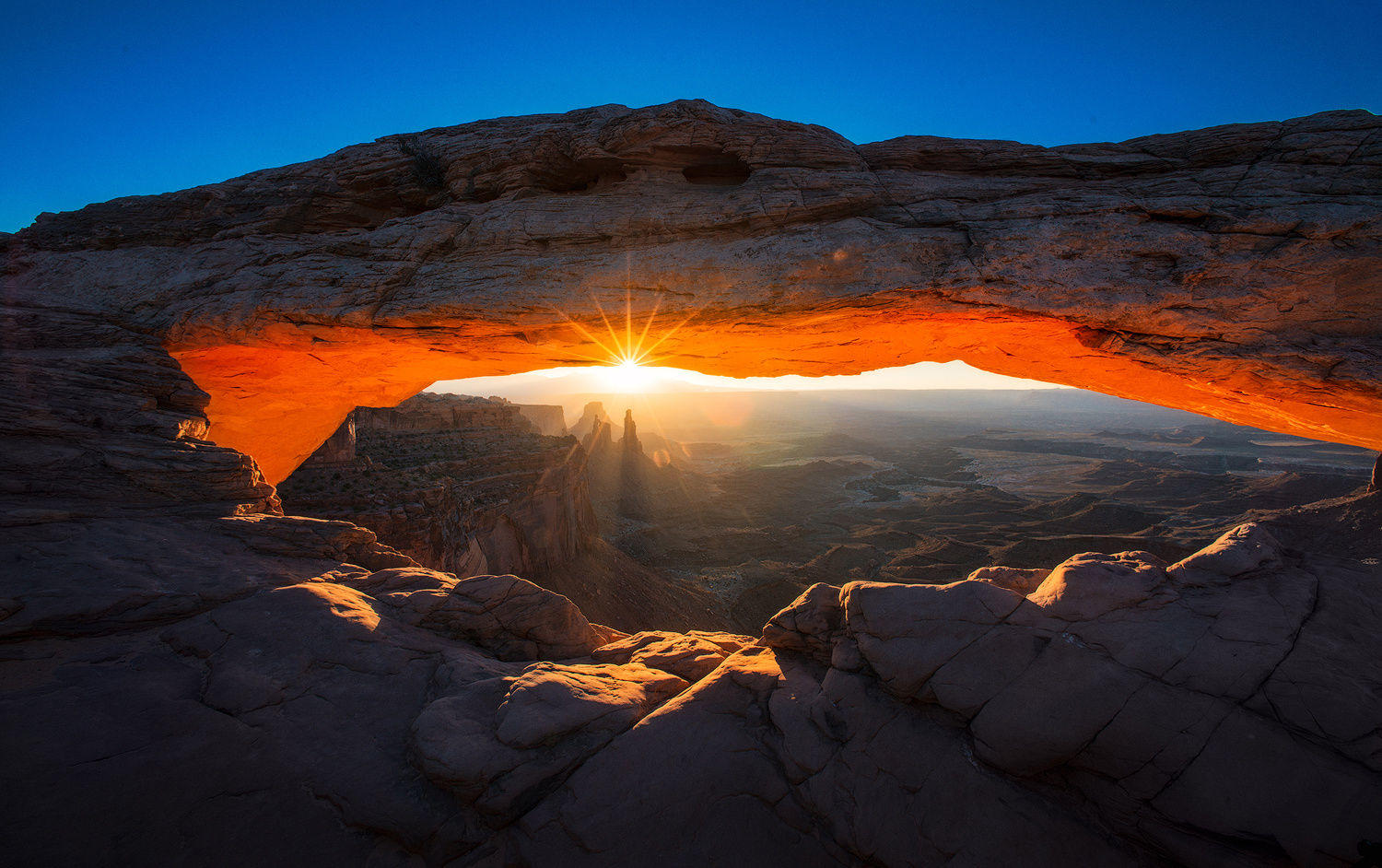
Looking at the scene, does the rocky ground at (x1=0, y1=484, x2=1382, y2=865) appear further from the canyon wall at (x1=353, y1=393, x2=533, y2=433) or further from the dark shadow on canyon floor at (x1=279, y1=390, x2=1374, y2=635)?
the canyon wall at (x1=353, y1=393, x2=533, y2=433)

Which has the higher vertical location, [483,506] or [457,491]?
[457,491]

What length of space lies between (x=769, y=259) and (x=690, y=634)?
23.2ft

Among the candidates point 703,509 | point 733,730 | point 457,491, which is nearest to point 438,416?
point 457,491

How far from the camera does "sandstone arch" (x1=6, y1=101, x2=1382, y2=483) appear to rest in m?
6.40

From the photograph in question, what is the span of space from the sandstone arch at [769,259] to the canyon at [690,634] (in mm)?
66

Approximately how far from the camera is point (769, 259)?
805cm

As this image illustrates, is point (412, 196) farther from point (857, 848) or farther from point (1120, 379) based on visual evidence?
point (1120, 379)

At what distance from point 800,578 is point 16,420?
27.8 metres

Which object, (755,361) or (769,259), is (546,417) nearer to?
(755,361)

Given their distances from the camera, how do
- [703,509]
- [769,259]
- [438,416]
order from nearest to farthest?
[769,259] → [438,416] → [703,509]

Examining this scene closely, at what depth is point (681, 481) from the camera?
53.2 m

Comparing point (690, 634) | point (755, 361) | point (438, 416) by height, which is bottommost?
point (690, 634)

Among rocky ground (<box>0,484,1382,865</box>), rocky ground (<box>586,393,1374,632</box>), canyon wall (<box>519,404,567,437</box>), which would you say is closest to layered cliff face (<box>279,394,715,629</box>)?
rocky ground (<box>586,393,1374,632</box>)

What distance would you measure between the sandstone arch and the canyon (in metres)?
0.07
